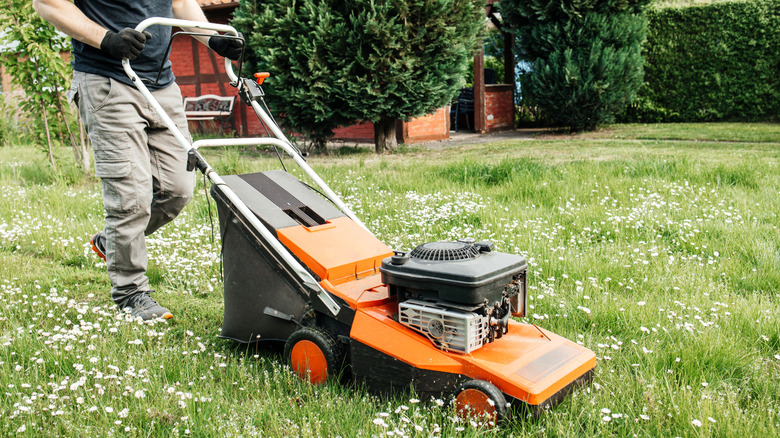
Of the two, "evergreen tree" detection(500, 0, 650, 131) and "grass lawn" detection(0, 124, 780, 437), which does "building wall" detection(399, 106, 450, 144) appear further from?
"grass lawn" detection(0, 124, 780, 437)

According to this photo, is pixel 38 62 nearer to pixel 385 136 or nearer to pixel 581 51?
pixel 385 136

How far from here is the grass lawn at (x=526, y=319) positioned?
2.12m

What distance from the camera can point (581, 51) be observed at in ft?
35.3

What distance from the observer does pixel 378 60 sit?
7.89 m

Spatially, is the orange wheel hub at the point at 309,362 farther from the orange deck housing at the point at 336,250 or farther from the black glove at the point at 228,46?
the black glove at the point at 228,46

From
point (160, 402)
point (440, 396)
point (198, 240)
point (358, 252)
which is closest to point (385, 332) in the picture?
point (440, 396)

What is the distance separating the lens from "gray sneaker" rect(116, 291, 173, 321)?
3105mm

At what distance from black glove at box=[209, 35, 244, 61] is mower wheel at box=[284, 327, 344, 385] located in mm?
1460

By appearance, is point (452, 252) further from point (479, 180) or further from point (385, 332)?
point (479, 180)

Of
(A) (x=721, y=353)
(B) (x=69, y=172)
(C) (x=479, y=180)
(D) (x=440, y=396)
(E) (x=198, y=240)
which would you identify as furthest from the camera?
(B) (x=69, y=172)

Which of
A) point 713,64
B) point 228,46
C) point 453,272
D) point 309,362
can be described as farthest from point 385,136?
point 713,64

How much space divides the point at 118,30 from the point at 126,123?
1.54ft

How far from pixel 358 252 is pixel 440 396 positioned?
2.39 feet

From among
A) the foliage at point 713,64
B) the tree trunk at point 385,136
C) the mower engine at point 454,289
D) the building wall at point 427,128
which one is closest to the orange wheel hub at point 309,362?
the mower engine at point 454,289
